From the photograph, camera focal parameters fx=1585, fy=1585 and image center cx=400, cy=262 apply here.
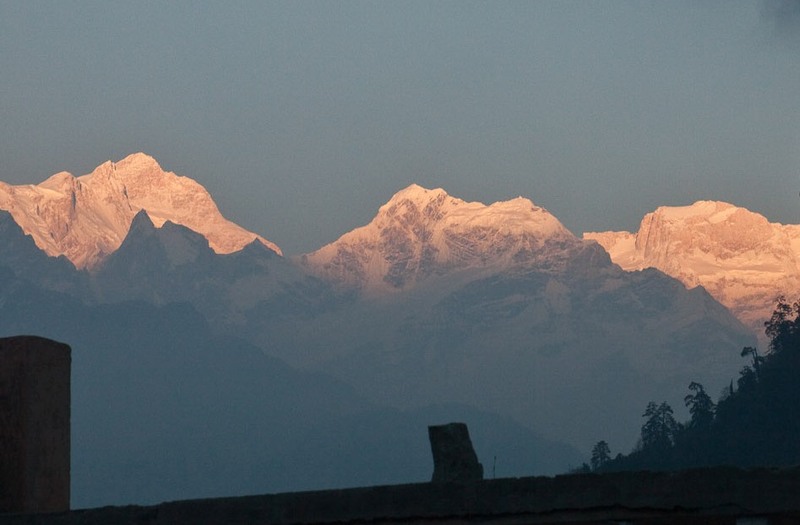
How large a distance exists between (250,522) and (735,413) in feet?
591

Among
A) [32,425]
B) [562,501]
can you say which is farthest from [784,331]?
[562,501]

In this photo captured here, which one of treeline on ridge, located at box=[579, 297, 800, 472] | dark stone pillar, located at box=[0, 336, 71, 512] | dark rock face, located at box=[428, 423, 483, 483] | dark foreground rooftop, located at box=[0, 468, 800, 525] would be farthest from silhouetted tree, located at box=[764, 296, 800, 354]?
dark foreground rooftop, located at box=[0, 468, 800, 525]

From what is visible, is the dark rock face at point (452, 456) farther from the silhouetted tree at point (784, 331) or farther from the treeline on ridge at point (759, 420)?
the silhouetted tree at point (784, 331)

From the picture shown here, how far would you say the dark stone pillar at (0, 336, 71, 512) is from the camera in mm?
9055

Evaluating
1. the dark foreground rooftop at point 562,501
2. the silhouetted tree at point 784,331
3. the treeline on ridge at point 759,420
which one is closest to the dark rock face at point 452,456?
the dark foreground rooftop at point 562,501

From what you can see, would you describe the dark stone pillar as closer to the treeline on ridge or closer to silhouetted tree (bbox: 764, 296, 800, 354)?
the treeline on ridge

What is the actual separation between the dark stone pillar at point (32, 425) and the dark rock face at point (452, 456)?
2373 millimetres

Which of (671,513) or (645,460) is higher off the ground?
(645,460)

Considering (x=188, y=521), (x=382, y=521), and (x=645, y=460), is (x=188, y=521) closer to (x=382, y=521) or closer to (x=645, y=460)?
(x=382, y=521)

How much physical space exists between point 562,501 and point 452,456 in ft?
2.19

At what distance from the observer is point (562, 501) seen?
25.1ft

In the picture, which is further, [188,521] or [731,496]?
[188,521]

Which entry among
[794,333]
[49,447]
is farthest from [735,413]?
[49,447]

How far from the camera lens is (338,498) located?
798 centimetres
